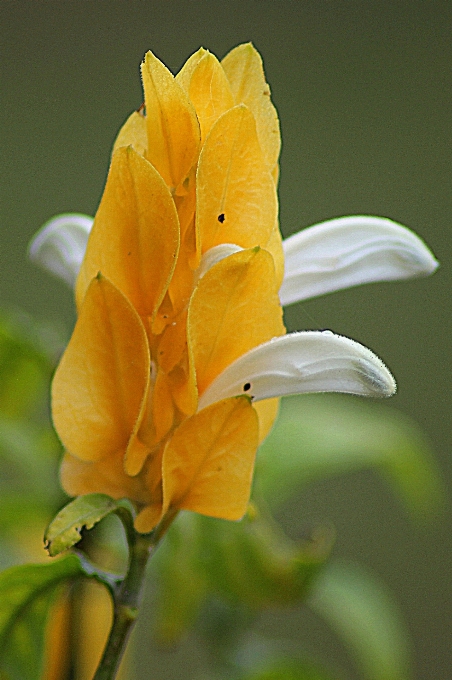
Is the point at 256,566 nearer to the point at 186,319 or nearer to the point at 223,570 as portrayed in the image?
the point at 223,570

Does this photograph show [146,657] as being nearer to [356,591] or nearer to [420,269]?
[356,591]

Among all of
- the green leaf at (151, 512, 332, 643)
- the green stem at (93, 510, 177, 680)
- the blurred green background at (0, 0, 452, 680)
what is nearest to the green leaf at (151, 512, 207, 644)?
the green leaf at (151, 512, 332, 643)

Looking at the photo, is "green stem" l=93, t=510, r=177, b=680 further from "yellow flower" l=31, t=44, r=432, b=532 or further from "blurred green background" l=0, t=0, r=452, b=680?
"blurred green background" l=0, t=0, r=452, b=680

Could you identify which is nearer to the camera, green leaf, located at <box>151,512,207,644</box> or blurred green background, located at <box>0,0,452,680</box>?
green leaf, located at <box>151,512,207,644</box>

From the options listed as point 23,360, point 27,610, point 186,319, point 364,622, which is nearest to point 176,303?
point 186,319

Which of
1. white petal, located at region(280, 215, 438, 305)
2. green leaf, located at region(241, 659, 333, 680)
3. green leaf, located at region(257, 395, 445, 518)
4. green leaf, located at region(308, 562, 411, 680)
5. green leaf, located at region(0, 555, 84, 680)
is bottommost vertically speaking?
green leaf, located at region(308, 562, 411, 680)

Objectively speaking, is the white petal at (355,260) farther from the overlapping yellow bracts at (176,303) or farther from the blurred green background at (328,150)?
the blurred green background at (328,150)
